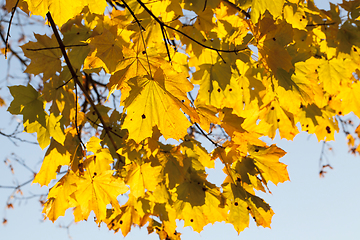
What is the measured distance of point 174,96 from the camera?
1397 mm

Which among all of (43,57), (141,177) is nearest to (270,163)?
(141,177)

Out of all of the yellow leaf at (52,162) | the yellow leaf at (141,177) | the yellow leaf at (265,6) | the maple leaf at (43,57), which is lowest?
the yellow leaf at (141,177)

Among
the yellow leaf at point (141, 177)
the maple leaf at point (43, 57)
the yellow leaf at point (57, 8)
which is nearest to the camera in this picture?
the yellow leaf at point (57, 8)

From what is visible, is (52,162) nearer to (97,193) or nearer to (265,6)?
(97,193)

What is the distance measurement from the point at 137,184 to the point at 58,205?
2.04 feet

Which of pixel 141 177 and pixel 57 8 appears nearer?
pixel 57 8

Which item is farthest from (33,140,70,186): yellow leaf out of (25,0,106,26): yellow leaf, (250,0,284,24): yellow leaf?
(250,0,284,24): yellow leaf

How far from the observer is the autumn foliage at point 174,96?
1.64 metres

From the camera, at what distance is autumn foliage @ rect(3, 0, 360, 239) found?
1.64 m

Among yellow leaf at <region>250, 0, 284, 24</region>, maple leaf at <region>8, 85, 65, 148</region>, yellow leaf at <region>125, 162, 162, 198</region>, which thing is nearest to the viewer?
yellow leaf at <region>250, 0, 284, 24</region>

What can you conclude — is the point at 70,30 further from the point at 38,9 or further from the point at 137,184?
the point at 137,184

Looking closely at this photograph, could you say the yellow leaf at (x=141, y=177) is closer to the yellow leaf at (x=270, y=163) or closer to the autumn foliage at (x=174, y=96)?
the autumn foliage at (x=174, y=96)

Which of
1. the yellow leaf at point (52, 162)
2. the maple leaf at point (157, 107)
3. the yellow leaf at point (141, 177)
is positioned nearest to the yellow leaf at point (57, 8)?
the maple leaf at point (157, 107)

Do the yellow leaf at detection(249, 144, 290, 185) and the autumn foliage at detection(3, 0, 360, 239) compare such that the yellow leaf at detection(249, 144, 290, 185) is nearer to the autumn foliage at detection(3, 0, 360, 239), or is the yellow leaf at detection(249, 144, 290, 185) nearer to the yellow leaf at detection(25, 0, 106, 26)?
the autumn foliage at detection(3, 0, 360, 239)
